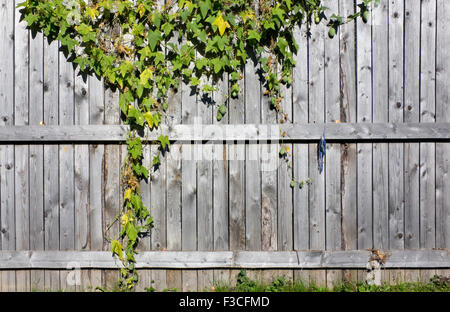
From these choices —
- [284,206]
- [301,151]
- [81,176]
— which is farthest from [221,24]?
[81,176]

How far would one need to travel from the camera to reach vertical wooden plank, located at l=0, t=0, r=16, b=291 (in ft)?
9.61

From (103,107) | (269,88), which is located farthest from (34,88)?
(269,88)

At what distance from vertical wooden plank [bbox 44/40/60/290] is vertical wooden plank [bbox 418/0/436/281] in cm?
297

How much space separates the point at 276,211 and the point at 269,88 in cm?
100

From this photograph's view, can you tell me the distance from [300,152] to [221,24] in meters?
1.18

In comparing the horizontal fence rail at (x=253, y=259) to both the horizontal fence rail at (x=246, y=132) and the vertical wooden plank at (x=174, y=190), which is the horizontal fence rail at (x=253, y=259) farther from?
the horizontal fence rail at (x=246, y=132)

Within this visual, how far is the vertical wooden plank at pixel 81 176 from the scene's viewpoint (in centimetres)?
293

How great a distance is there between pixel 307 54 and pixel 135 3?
1.44m

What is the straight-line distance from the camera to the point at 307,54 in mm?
2928

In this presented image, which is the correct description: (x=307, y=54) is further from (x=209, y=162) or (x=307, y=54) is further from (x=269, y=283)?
(x=269, y=283)

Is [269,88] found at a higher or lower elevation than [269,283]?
higher
